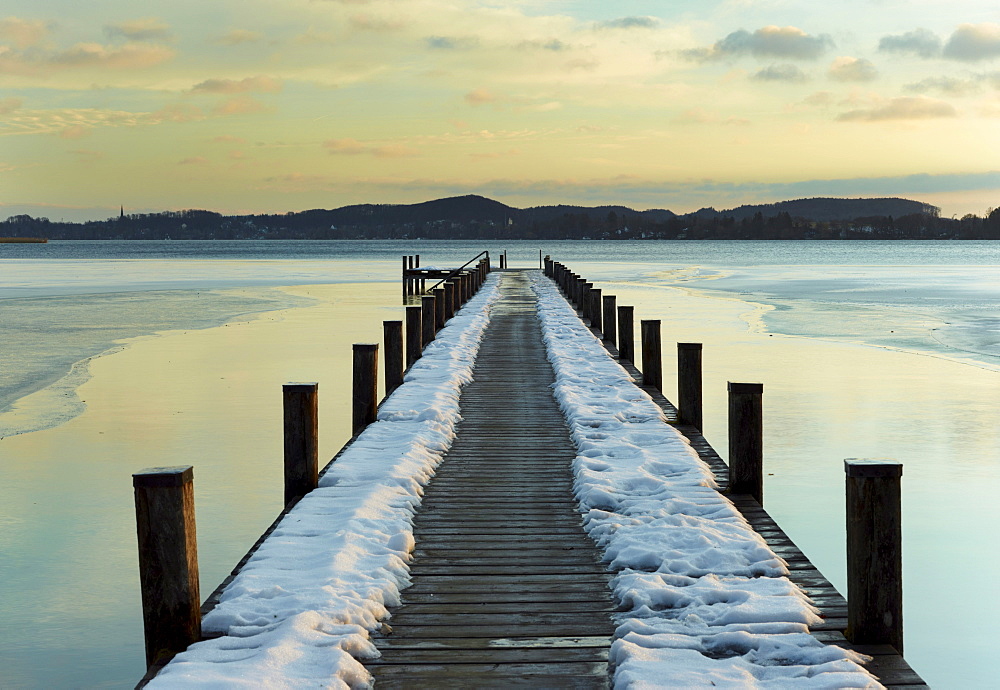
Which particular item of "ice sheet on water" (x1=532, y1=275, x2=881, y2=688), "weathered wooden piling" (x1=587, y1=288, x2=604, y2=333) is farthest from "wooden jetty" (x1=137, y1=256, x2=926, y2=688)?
"weathered wooden piling" (x1=587, y1=288, x2=604, y2=333)

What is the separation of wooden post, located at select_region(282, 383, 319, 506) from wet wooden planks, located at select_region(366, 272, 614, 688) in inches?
35.1

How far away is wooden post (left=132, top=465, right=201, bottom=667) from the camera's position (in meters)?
4.14

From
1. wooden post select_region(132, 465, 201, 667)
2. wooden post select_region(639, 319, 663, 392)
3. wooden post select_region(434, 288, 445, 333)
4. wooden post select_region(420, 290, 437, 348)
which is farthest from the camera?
wooden post select_region(434, 288, 445, 333)

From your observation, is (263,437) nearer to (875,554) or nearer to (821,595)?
(821,595)

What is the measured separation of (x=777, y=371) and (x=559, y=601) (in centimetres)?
1521

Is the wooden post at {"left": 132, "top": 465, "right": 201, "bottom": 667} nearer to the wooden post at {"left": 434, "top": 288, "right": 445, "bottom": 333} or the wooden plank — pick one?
the wooden plank

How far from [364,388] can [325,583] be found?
516 cm

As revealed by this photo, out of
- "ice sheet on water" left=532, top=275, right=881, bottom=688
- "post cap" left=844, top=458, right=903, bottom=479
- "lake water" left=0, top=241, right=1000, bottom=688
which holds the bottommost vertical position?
"lake water" left=0, top=241, right=1000, bottom=688

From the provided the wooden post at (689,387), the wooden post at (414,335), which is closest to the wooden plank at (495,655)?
the wooden post at (689,387)

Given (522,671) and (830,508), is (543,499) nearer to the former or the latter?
(522,671)

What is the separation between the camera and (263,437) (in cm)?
1311

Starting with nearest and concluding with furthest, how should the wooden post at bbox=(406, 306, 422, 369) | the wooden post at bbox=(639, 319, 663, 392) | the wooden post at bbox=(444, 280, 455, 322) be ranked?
1. the wooden post at bbox=(639, 319, 663, 392)
2. the wooden post at bbox=(406, 306, 422, 369)
3. the wooden post at bbox=(444, 280, 455, 322)

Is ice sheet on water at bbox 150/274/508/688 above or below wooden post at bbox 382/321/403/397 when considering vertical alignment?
below

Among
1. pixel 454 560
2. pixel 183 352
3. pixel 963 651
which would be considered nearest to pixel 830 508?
pixel 963 651
